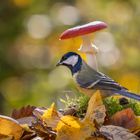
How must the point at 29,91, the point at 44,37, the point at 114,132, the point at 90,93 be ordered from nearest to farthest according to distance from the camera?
the point at 114,132 < the point at 90,93 < the point at 29,91 < the point at 44,37

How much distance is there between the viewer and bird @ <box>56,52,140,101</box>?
1504 mm

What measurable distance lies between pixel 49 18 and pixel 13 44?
483 millimetres

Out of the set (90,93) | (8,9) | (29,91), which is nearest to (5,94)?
(29,91)

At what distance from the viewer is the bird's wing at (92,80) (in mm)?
1516

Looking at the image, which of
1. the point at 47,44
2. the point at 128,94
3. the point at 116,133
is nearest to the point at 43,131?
the point at 116,133

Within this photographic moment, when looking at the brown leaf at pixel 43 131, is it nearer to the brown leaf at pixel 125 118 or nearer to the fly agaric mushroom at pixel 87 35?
the brown leaf at pixel 125 118

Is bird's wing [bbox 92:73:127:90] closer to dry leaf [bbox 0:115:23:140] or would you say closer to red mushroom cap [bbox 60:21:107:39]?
red mushroom cap [bbox 60:21:107:39]

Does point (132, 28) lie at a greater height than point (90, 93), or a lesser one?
lesser

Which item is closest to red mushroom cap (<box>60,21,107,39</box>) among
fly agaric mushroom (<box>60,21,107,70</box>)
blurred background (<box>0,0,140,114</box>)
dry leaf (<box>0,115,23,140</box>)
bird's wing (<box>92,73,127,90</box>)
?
fly agaric mushroom (<box>60,21,107,70</box>)

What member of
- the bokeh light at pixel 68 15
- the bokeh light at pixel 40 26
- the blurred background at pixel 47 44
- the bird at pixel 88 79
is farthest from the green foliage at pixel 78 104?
the bokeh light at pixel 40 26

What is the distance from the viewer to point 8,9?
568 centimetres

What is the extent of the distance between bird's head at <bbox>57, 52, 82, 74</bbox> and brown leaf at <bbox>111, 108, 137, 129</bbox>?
0.76ft

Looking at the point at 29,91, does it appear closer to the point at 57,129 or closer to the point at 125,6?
the point at 125,6

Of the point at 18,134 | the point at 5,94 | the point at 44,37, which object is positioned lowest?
the point at 5,94
